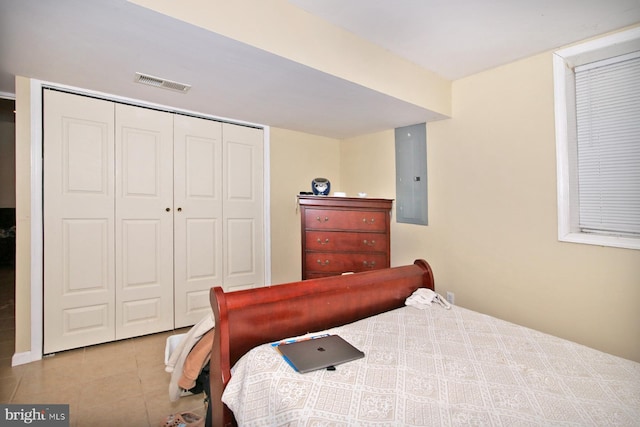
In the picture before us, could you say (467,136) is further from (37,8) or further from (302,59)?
(37,8)

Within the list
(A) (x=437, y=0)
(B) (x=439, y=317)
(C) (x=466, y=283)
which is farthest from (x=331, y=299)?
(A) (x=437, y=0)

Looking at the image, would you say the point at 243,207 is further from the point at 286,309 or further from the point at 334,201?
the point at 286,309

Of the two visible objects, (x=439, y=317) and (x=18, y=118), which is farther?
(x=18, y=118)

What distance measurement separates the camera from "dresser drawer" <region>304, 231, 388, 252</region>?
9.75 feet

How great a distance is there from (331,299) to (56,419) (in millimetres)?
1541

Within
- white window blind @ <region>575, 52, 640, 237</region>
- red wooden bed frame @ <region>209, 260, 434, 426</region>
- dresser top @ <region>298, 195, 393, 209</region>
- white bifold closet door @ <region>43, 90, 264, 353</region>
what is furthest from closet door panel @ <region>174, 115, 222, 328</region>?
white window blind @ <region>575, 52, 640, 237</region>

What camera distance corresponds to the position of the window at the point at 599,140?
6.50ft

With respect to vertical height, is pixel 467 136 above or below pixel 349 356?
above

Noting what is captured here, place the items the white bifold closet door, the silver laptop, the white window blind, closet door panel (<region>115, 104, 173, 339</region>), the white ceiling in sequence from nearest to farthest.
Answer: the silver laptop < the white ceiling < the white window blind < the white bifold closet door < closet door panel (<region>115, 104, 173, 339</region>)

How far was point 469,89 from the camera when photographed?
277 cm

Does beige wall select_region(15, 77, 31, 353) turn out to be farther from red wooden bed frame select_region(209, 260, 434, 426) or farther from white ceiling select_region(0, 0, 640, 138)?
red wooden bed frame select_region(209, 260, 434, 426)

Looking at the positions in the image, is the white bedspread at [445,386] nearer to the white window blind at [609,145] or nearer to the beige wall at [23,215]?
the white window blind at [609,145]

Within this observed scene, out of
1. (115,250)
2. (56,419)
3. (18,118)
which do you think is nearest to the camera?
(56,419)

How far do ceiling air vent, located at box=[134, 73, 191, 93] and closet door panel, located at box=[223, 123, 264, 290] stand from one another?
34.5 inches
